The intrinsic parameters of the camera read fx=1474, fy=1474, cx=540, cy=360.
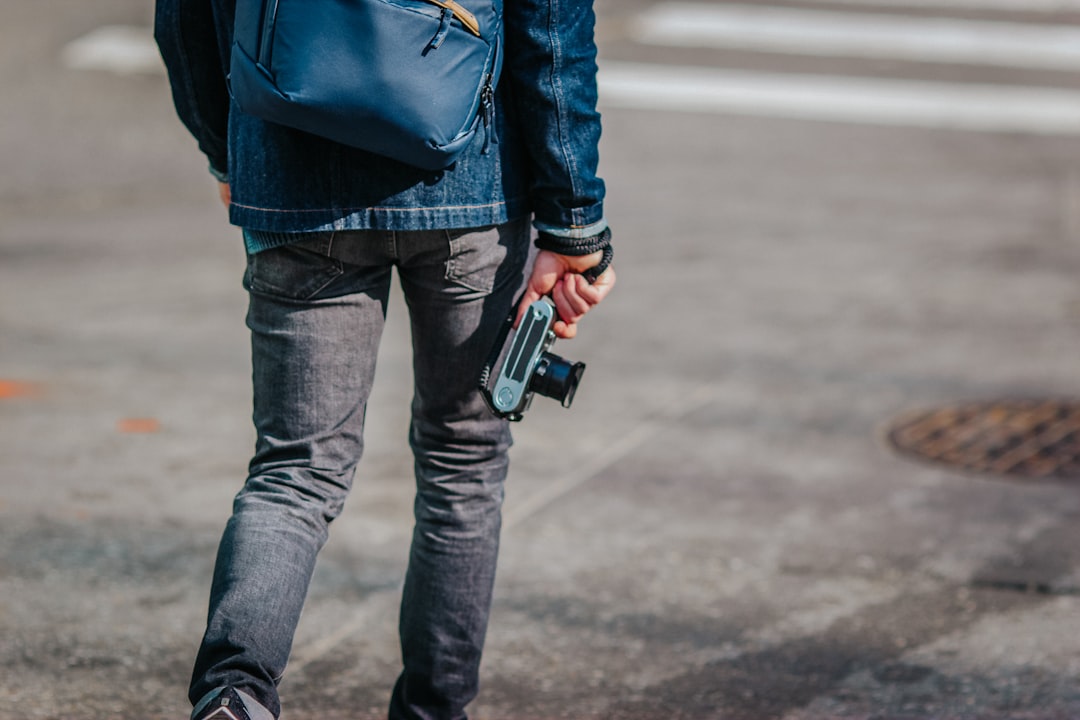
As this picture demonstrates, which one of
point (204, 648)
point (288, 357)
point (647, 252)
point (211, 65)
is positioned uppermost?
point (211, 65)

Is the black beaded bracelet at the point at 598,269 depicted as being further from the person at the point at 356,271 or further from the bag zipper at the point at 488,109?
the bag zipper at the point at 488,109

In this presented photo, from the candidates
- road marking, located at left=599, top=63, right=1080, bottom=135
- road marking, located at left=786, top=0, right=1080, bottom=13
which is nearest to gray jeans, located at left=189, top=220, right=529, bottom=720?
road marking, located at left=599, top=63, right=1080, bottom=135

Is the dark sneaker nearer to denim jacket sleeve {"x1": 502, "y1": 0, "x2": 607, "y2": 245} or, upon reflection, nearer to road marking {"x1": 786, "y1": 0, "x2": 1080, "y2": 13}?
denim jacket sleeve {"x1": 502, "y1": 0, "x2": 607, "y2": 245}

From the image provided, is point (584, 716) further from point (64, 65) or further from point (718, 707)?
point (64, 65)

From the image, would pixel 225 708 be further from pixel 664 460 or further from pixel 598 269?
pixel 664 460

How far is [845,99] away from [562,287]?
839 centimetres

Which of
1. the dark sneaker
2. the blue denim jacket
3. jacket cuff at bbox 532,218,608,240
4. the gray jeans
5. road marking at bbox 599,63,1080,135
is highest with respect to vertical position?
the blue denim jacket

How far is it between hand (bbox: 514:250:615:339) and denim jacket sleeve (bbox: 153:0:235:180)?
613mm

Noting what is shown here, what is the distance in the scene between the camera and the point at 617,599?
11.9 ft

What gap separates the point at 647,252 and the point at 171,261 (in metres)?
2.21

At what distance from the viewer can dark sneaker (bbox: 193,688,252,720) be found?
210cm

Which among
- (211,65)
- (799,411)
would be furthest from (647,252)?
(211,65)

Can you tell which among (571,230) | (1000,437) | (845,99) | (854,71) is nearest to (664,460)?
(1000,437)

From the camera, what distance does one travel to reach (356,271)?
243 cm
